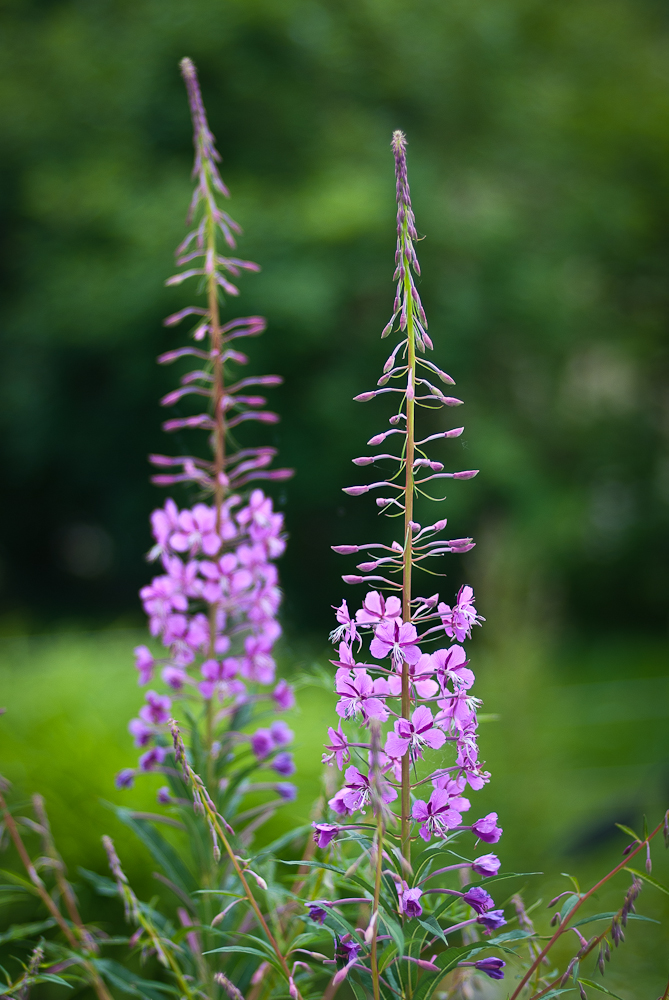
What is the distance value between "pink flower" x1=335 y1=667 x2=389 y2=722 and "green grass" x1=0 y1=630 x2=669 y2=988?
0.25m

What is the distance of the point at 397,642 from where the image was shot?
2.84ft

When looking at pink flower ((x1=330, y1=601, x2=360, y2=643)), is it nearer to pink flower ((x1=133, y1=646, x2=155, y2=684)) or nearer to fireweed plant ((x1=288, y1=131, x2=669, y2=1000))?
fireweed plant ((x1=288, y1=131, x2=669, y2=1000))

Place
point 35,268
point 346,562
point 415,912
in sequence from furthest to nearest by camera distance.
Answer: point 346,562 < point 35,268 < point 415,912

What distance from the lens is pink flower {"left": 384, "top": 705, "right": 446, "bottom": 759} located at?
85 centimetres

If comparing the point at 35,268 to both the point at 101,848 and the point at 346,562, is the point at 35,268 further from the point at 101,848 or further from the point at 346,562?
the point at 101,848

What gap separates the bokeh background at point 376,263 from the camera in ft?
31.7

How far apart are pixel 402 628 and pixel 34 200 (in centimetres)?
1170

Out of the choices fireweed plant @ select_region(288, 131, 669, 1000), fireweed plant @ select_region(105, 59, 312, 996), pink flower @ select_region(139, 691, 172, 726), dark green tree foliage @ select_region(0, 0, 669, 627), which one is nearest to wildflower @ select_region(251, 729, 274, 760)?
fireweed plant @ select_region(105, 59, 312, 996)

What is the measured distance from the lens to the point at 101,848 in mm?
2467

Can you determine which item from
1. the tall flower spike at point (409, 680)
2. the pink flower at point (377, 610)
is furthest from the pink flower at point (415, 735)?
the pink flower at point (377, 610)

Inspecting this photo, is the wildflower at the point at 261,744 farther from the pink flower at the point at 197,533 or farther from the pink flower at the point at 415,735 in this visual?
the pink flower at the point at 415,735

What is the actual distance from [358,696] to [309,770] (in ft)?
8.01

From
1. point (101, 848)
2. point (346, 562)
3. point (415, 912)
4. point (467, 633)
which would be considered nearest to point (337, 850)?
point (415, 912)

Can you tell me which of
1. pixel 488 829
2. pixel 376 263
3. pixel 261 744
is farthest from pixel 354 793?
pixel 376 263
